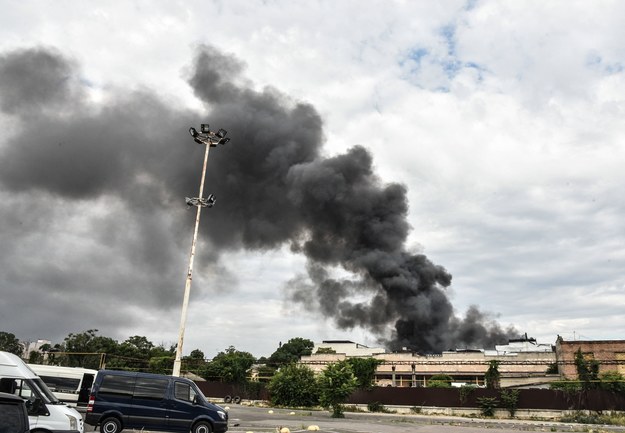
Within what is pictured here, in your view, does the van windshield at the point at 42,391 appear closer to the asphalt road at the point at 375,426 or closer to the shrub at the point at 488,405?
the asphalt road at the point at 375,426

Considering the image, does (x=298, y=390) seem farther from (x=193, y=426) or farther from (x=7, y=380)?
(x=7, y=380)

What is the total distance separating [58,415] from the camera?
9.91 m

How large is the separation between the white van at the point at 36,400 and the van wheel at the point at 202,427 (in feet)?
13.7

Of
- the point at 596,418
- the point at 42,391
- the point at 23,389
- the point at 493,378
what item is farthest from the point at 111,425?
the point at 493,378

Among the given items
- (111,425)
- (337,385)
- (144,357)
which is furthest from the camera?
(144,357)

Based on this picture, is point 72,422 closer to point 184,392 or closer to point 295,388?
point 184,392

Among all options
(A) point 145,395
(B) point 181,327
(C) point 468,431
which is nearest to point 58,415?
(A) point 145,395

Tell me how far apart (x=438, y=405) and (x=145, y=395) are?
89.2 ft

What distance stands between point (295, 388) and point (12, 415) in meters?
32.0

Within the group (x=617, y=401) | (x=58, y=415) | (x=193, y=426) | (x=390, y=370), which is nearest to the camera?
(x=58, y=415)

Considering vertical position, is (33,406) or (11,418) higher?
(11,418)

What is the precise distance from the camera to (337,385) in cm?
2716

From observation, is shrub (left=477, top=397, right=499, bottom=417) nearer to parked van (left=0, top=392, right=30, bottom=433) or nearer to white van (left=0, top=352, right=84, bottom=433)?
white van (left=0, top=352, right=84, bottom=433)

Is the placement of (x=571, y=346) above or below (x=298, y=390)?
above
